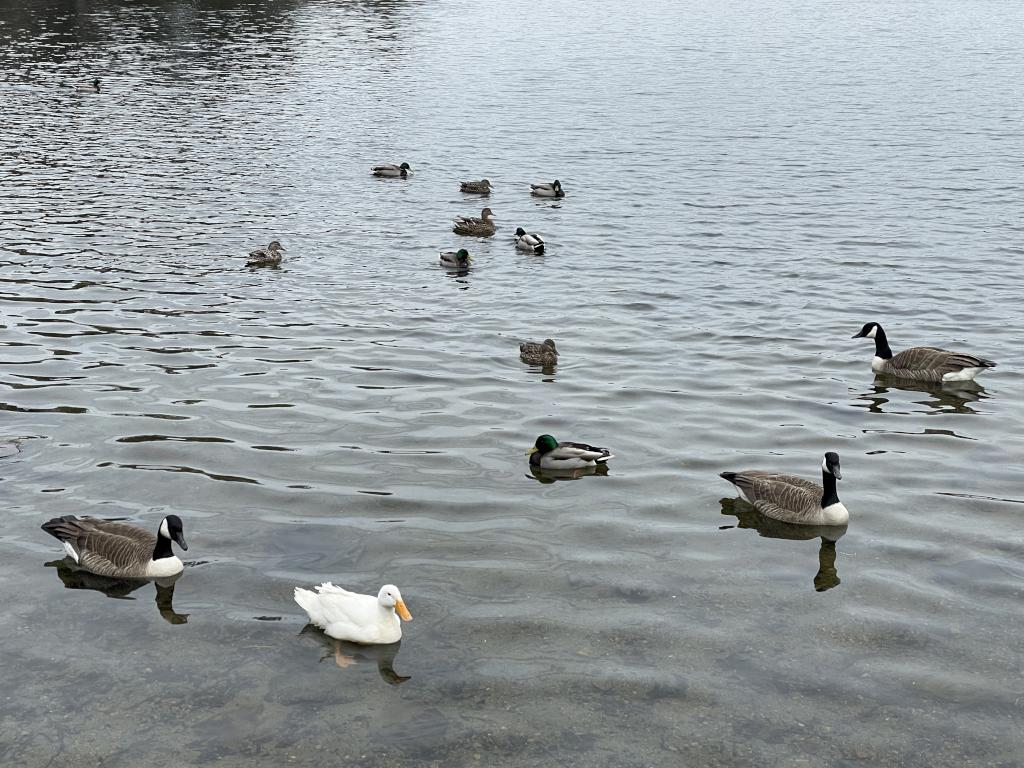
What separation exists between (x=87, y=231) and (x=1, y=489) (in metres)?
16.0

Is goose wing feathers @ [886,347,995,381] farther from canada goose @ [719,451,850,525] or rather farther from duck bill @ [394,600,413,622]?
duck bill @ [394,600,413,622]

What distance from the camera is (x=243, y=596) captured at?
13445mm

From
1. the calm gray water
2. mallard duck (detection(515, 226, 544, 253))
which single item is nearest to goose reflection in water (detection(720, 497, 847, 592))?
the calm gray water

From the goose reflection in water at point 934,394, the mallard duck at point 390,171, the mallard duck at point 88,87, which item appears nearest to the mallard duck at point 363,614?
the goose reflection in water at point 934,394

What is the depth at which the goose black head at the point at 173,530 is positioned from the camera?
44.6 ft

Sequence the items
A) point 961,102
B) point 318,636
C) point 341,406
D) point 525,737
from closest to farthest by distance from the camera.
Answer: point 525,737 → point 318,636 → point 341,406 → point 961,102

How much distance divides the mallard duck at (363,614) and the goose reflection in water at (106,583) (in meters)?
2.19

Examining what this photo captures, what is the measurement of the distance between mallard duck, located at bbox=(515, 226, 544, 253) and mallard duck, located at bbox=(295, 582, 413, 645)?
61.7 ft

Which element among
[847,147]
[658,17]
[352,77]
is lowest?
[847,147]

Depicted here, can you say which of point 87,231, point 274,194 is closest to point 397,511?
point 87,231

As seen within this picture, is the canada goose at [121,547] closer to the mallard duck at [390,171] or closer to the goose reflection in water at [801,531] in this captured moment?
the goose reflection in water at [801,531]

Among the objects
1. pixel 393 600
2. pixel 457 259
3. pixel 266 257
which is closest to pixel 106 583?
pixel 393 600

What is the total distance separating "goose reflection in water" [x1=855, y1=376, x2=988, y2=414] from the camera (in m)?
20.1

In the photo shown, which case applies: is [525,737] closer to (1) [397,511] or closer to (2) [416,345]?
(1) [397,511]
